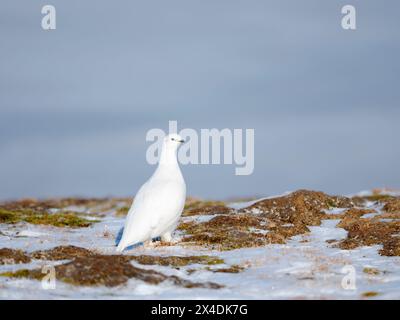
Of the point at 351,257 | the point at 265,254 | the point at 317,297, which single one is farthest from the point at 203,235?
the point at 317,297

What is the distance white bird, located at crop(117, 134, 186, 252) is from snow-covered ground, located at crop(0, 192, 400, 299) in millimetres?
497

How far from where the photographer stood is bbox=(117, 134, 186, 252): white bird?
2008 centimetres

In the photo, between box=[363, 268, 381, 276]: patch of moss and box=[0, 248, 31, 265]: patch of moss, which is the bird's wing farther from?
box=[363, 268, 381, 276]: patch of moss

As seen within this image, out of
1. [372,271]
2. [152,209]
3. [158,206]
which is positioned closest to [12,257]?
[152,209]

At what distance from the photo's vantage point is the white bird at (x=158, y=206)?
20.1 meters

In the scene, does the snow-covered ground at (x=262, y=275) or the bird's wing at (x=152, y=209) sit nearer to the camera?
the snow-covered ground at (x=262, y=275)

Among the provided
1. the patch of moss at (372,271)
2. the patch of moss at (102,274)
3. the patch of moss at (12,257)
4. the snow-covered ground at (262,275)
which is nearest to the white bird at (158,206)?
the snow-covered ground at (262,275)

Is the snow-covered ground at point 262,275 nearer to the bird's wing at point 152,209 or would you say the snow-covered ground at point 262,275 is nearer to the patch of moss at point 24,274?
→ the patch of moss at point 24,274

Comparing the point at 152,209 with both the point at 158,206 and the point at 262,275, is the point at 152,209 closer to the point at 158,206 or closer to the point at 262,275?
the point at 158,206

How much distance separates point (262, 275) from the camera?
16.4m

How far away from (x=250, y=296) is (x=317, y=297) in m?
1.31

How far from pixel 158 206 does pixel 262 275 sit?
489 centimetres

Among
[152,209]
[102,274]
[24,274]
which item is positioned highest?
[152,209]
